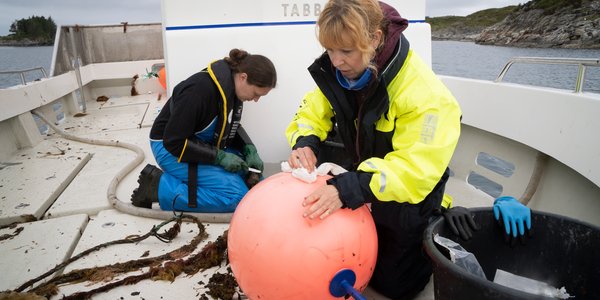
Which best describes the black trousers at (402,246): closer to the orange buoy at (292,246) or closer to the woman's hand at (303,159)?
the orange buoy at (292,246)

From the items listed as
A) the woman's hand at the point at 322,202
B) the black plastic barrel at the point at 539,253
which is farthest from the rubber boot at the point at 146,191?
the black plastic barrel at the point at 539,253

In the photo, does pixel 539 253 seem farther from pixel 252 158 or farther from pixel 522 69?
pixel 522 69

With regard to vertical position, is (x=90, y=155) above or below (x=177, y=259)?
above

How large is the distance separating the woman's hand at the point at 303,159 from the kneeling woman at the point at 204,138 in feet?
2.93

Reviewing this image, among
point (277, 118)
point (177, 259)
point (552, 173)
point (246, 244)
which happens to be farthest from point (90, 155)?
point (552, 173)

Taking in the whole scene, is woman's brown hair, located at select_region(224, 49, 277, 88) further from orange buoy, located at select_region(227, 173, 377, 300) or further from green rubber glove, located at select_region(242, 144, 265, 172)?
orange buoy, located at select_region(227, 173, 377, 300)

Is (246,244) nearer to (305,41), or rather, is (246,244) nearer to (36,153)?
(305,41)

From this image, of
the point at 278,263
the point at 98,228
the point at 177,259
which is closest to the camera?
the point at 278,263

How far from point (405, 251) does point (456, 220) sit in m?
0.39

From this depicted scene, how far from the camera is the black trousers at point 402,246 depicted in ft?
6.36

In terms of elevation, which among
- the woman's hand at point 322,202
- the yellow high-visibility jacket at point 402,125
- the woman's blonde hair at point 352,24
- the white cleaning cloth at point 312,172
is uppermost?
the woman's blonde hair at point 352,24

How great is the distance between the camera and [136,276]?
2178 mm

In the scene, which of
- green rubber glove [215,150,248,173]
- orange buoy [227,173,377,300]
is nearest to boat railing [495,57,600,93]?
orange buoy [227,173,377,300]

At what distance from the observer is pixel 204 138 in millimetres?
3088
